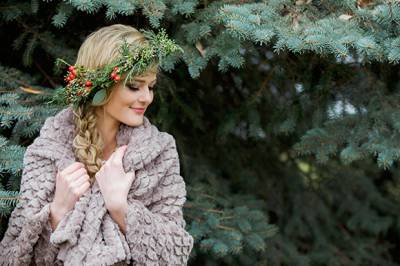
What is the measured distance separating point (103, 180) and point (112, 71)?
0.39m

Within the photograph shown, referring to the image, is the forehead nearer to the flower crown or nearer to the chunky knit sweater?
the flower crown

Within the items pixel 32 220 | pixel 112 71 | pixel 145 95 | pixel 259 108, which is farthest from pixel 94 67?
pixel 259 108

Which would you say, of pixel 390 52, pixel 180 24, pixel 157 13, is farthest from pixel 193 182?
pixel 390 52

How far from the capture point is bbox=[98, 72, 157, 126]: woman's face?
8.13 ft

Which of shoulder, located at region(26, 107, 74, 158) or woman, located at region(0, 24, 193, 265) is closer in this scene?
woman, located at region(0, 24, 193, 265)

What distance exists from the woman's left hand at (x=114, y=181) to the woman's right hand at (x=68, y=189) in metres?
0.06

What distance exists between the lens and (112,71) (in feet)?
7.89

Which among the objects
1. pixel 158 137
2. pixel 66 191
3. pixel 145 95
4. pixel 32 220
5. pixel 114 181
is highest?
pixel 145 95

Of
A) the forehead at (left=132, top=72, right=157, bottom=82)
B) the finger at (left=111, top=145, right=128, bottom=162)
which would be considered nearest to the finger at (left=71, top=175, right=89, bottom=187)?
the finger at (left=111, top=145, right=128, bottom=162)

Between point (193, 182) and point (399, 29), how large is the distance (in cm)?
140

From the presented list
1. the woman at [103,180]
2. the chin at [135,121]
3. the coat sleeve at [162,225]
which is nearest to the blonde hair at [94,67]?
the woman at [103,180]

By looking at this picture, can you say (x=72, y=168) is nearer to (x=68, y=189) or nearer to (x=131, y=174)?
(x=68, y=189)

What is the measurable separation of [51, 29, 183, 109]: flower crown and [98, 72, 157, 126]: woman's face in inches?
1.5

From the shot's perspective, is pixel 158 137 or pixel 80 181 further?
pixel 158 137
